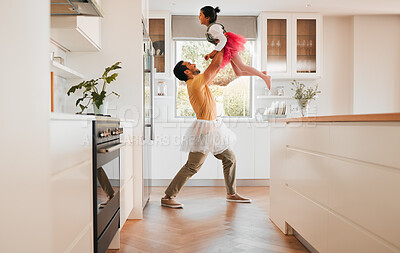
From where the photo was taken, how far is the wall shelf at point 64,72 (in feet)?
8.86

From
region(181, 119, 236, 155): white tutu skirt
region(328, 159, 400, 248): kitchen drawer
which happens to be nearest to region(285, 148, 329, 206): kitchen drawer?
region(328, 159, 400, 248): kitchen drawer

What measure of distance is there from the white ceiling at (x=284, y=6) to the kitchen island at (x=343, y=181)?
2694 mm

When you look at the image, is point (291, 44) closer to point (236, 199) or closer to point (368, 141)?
point (236, 199)

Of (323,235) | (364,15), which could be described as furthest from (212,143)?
(364,15)

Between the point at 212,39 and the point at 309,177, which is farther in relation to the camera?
the point at 212,39

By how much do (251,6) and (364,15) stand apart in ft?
5.88

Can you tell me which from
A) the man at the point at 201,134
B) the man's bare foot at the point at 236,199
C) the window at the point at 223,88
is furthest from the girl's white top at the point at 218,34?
the window at the point at 223,88

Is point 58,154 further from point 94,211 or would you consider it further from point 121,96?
point 121,96

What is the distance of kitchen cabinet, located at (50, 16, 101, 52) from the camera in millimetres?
2576

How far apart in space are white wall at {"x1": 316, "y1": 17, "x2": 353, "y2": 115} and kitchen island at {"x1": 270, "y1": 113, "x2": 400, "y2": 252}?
311cm

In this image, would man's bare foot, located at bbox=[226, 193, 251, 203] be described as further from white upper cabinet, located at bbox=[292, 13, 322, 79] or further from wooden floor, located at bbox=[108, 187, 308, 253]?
white upper cabinet, located at bbox=[292, 13, 322, 79]

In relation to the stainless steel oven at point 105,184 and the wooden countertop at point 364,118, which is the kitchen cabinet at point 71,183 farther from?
the wooden countertop at point 364,118

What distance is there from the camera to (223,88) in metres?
5.67

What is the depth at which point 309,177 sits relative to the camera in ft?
7.26
